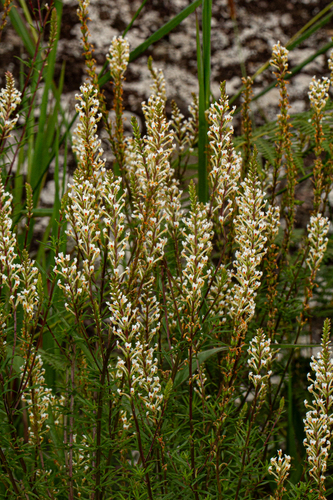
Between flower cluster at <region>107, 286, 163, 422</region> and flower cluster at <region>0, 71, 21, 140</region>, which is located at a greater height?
flower cluster at <region>0, 71, 21, 140</region>

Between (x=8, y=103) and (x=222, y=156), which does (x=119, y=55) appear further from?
(x=222, y=156)

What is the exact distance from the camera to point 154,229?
1.17m

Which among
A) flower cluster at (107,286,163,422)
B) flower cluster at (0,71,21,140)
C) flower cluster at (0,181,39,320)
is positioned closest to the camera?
flower cluster at (107,286,163,422)

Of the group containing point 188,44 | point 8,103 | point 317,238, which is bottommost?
point 317,238

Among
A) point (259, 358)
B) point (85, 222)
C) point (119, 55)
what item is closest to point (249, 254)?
point (259, 358)

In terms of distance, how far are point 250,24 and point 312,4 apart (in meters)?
0.41

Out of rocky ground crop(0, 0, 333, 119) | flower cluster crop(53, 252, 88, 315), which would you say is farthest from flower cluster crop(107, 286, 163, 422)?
rocky ground crop(0, 0, 333, 119)

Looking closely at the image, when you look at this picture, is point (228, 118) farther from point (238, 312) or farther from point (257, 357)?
point (257, 357)

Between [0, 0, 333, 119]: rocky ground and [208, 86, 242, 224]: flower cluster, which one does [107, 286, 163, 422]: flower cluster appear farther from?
[0, 0, 333, 119]: rocky ground

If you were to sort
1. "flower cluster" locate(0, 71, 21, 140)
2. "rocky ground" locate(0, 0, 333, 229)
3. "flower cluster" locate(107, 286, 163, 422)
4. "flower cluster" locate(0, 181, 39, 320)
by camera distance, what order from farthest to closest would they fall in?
1. "rocky ground" locate(0, 0, 333, 229)
2. "flower cluster" locate(0, 71, 21, 140)
3. "flower cluster" locate(0, 181, 39, 320)
4. "flower cluster" locate(107, 286, 163, 422)

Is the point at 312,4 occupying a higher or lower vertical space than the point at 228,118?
higher

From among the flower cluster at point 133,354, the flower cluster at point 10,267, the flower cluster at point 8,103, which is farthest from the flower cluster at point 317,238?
the flower cluster at point 8,103

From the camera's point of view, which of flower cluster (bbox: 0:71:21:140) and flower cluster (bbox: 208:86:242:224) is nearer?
flower cluster (bbox: 208:86:242:224)

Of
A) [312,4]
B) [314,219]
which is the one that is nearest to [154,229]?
[314,219]
